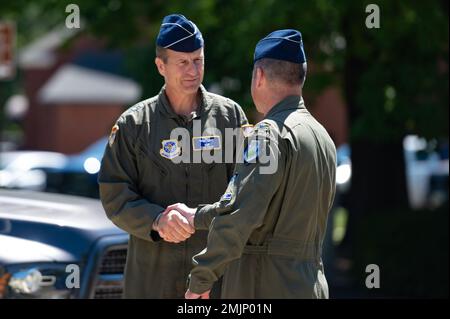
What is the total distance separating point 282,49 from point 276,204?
0.70m

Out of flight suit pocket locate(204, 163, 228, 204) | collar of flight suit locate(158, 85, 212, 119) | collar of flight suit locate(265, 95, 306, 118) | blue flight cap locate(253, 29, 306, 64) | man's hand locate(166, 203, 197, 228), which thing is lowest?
→ man's hand locate(166, 203, 197, 228)

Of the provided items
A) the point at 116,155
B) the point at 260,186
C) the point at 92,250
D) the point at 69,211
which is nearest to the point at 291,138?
the point at 260,186

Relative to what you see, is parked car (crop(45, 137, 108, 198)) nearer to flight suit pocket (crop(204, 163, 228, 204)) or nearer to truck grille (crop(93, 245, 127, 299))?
truck grille (crop(93, 245, 127, 299))

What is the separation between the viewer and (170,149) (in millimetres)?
5059

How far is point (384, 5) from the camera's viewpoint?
378 inches

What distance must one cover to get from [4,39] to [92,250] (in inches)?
278

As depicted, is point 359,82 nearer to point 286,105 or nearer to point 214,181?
point 214,181

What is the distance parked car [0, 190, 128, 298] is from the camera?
5.51 metres

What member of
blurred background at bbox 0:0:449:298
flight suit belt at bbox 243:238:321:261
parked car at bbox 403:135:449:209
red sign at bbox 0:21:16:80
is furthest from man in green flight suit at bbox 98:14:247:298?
parked car at bbox 403:135:449:209

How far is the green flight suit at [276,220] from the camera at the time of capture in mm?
4012

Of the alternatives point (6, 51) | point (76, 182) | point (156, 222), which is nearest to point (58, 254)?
point (156, 222)

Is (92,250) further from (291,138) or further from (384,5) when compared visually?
(384,5)

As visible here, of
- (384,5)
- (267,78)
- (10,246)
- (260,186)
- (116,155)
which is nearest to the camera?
(260,186)

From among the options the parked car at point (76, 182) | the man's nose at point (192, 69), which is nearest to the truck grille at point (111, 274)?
the man's nose at point (192, 69)
